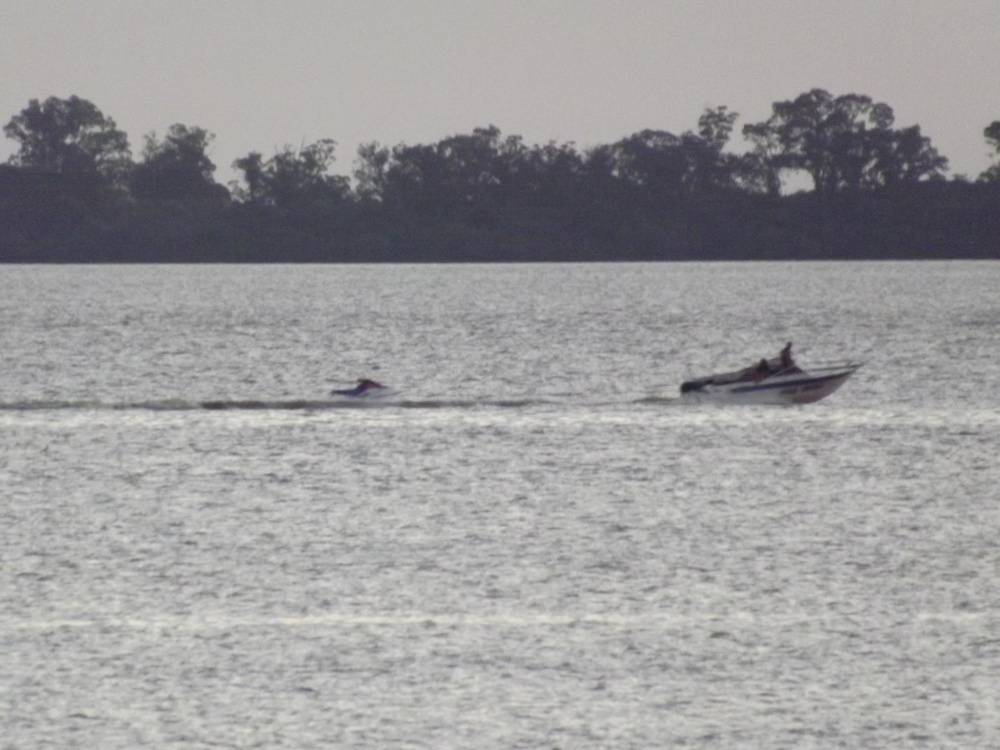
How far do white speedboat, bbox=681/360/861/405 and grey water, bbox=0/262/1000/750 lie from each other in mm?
539

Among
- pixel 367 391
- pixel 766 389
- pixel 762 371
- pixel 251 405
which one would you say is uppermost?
pixel 762 371

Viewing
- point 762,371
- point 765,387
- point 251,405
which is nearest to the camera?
point 765,387

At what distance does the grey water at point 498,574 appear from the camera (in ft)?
31.8

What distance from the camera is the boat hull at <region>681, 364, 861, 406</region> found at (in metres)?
35.4

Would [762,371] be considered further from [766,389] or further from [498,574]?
[498,574]

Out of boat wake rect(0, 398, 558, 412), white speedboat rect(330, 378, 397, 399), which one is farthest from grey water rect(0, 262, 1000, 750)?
white speedboat rect(330, 378, 397, 399)

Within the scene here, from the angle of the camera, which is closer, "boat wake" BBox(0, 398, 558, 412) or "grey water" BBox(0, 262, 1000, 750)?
"grey water" BBox(0, 262, 1000, 750)

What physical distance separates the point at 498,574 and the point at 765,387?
21.8 meters

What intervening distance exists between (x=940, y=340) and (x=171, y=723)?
216 feet

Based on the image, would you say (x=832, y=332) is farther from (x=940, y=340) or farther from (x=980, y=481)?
(x=980, y=481)

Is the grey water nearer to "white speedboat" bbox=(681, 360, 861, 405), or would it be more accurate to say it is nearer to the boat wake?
the boat wake

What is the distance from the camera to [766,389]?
116ft

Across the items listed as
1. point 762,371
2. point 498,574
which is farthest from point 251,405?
point 498,574

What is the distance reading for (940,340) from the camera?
237 feet
